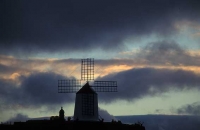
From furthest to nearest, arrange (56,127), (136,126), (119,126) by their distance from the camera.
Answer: (136,126) → (119,126) → (56,127)

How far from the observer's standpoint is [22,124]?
66.1 metres

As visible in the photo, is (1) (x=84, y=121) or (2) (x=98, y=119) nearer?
(1) (x=84, y=121)

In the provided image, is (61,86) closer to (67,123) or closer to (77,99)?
(77,99)

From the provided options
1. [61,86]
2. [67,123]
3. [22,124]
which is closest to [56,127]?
[67,123]

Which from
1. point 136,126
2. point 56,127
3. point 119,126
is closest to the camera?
point 56,127

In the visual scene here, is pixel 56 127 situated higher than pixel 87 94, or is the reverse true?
pixel 87 94

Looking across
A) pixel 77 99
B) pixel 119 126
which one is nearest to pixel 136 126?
pixel 119 126

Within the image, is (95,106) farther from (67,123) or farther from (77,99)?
(67,123)

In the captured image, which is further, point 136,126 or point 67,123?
point 136,126

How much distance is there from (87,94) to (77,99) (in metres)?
1.68

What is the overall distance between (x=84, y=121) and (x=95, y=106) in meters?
5.86

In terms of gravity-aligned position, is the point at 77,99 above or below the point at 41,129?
above

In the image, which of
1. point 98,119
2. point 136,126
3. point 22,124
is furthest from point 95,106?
point 22,124

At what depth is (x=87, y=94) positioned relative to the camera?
234 feet
